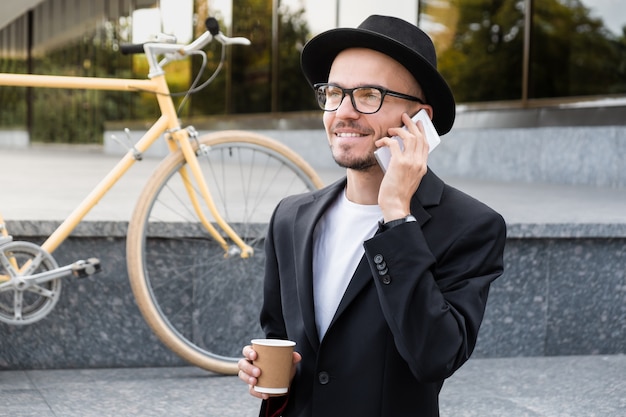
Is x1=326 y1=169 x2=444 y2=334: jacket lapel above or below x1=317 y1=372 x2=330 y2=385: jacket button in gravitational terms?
above

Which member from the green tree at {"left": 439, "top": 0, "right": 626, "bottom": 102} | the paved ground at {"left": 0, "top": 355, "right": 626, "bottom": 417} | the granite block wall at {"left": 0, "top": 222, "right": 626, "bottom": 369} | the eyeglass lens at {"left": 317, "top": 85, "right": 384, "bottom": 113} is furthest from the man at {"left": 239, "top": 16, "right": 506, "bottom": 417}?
the green tree at {"left": 439, "top": 0, "right": 626, "bottom": 102}

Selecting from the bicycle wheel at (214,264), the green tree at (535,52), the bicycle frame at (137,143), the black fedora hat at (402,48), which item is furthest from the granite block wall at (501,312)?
the green tree at (535,52)

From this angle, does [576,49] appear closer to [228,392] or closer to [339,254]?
[228,392]

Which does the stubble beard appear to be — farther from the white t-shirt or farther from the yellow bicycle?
the yellow bicycle

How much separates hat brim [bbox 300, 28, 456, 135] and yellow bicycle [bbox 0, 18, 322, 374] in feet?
5.50

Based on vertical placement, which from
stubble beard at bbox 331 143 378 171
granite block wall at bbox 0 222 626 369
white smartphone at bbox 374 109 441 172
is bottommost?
granite block wall at bbox 0 222 626 369

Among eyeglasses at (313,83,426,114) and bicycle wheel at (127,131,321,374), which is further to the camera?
bicycle wheel at (127,131,321,374)

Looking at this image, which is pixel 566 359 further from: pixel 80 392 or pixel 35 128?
pixel 35 128

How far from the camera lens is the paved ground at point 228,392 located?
3.76m

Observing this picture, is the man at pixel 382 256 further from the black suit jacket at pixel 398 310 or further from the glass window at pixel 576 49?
the glass window at pixel 576 49

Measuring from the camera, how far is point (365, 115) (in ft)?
6.80

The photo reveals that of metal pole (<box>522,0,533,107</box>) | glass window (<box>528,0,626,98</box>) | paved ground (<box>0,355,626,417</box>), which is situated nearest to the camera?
paved ground (<box>0,355,626,417</box>)

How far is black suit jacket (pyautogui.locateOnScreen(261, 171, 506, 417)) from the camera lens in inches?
76.9

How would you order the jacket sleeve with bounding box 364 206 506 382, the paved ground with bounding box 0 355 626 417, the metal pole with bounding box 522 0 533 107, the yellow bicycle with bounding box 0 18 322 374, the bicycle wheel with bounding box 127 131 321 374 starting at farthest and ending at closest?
the metal pole with bounding box 522 0 533 107
the bicycle wheel with bounding box 127 131 321 374
the yellow bicycle with bounding box 0 18 322 374
the paved ground with bounding box 0 355 626 417
the jacket sleeve with bounding box 364 206 506 382
